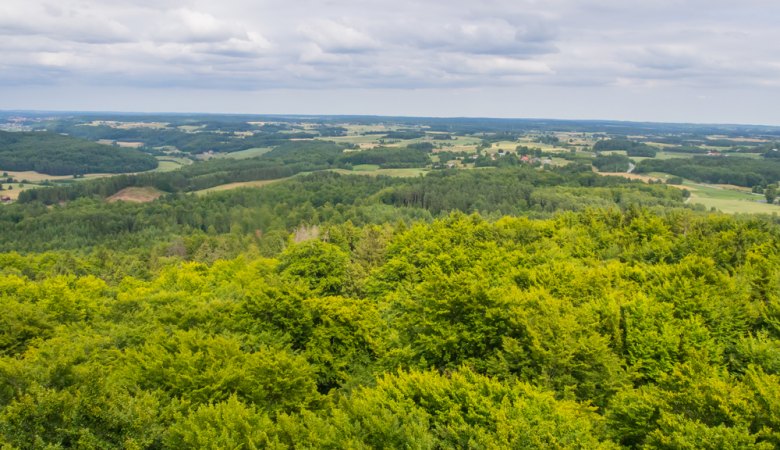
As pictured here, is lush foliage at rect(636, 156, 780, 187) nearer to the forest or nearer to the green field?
the green field

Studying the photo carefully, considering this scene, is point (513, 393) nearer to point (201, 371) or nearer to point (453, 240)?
point (201, 371)

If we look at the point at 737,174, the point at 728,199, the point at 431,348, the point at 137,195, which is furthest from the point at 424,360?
the point at 737,174

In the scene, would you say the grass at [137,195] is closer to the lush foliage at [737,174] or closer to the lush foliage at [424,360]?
the lush foliage at [424,360]

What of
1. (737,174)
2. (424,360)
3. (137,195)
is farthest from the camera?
(137,195)

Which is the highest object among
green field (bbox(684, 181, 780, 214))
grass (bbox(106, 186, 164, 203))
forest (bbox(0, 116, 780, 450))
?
forest (bbox(0, 116, 780, 450))

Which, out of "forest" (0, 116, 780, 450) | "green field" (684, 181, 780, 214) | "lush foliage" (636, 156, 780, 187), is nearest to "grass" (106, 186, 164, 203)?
"forest" (0, 116, 780, 450)

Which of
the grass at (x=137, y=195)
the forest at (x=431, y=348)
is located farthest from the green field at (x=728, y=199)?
the grass at (x=137, y=195)

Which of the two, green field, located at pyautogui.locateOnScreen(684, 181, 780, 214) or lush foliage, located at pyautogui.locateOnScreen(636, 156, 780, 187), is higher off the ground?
lush foliage, located at pyautogui.locateOnScreen(636, 156, 780, 187)

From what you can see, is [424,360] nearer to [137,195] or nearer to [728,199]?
[728,199]

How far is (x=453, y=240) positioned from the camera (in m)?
64.1

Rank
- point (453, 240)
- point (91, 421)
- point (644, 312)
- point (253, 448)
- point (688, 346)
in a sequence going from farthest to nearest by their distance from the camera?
point (453, 240) → point (644, 312) → point (688, 346) → point (91, 421) → point (253, 448)

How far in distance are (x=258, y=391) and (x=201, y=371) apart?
3435mm

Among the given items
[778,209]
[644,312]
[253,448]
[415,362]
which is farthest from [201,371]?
[778,209]

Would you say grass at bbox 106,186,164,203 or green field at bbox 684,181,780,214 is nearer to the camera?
green field at bbox 684,181,780,214
